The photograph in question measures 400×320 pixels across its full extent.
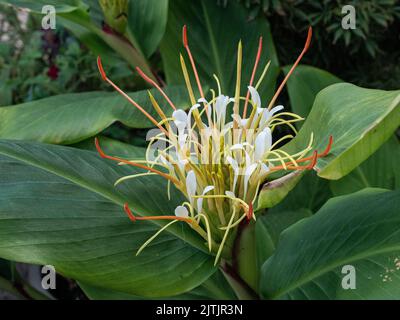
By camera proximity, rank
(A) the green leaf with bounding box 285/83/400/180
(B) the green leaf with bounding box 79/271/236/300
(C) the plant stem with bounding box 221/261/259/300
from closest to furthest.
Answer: (A) the green leaf with bounding box 285/83/400/180, (C) the plant stem with bounding box 221/261/259/300, (B) the green leaf with bounding box 79/271/236/300

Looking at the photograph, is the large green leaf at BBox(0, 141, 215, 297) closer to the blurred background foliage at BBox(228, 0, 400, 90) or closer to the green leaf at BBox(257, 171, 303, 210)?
the green leaf at BBox(257, 171, 303, 210)

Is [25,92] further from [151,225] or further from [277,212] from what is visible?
[151,225]

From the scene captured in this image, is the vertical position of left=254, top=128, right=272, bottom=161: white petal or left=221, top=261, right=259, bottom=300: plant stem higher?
left=254, top=128, right=272, bottom=161: white petal

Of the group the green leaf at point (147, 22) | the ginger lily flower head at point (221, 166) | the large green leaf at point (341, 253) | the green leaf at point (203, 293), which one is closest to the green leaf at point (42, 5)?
the green leaf at point (147, 22)

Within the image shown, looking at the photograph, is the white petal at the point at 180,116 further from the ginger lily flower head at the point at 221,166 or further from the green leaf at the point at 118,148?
the green leaf at the point at 118,148

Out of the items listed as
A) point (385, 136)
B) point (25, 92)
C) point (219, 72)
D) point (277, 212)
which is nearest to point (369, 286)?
point (385, 136)

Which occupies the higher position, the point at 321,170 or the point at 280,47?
the point at 280,47

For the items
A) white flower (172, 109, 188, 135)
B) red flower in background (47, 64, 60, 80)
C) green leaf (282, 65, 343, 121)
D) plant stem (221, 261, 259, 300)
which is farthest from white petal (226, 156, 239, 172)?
red flower in background (47, 64, 60, 80)
